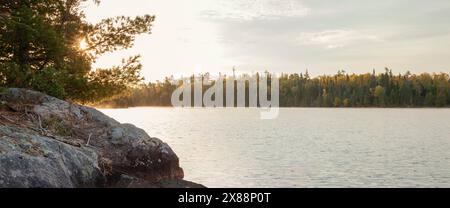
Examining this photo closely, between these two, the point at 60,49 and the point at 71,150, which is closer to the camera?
the point at 71,150

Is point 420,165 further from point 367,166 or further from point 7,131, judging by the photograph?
point 7,131

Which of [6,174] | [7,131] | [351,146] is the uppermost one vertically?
[7,131]

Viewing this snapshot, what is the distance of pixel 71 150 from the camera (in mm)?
12891

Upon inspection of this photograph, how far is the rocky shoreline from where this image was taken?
11258 millimetres

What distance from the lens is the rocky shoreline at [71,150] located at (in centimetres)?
1126

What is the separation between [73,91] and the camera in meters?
21.3

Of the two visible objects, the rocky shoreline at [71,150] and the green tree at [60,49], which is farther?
the green tree at [60,49]

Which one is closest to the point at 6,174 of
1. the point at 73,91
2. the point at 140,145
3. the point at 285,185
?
the point at 140,145

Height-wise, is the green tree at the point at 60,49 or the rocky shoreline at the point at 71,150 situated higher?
the green tree at the point at 60,49

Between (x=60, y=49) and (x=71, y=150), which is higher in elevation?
(x=60, y=49)
